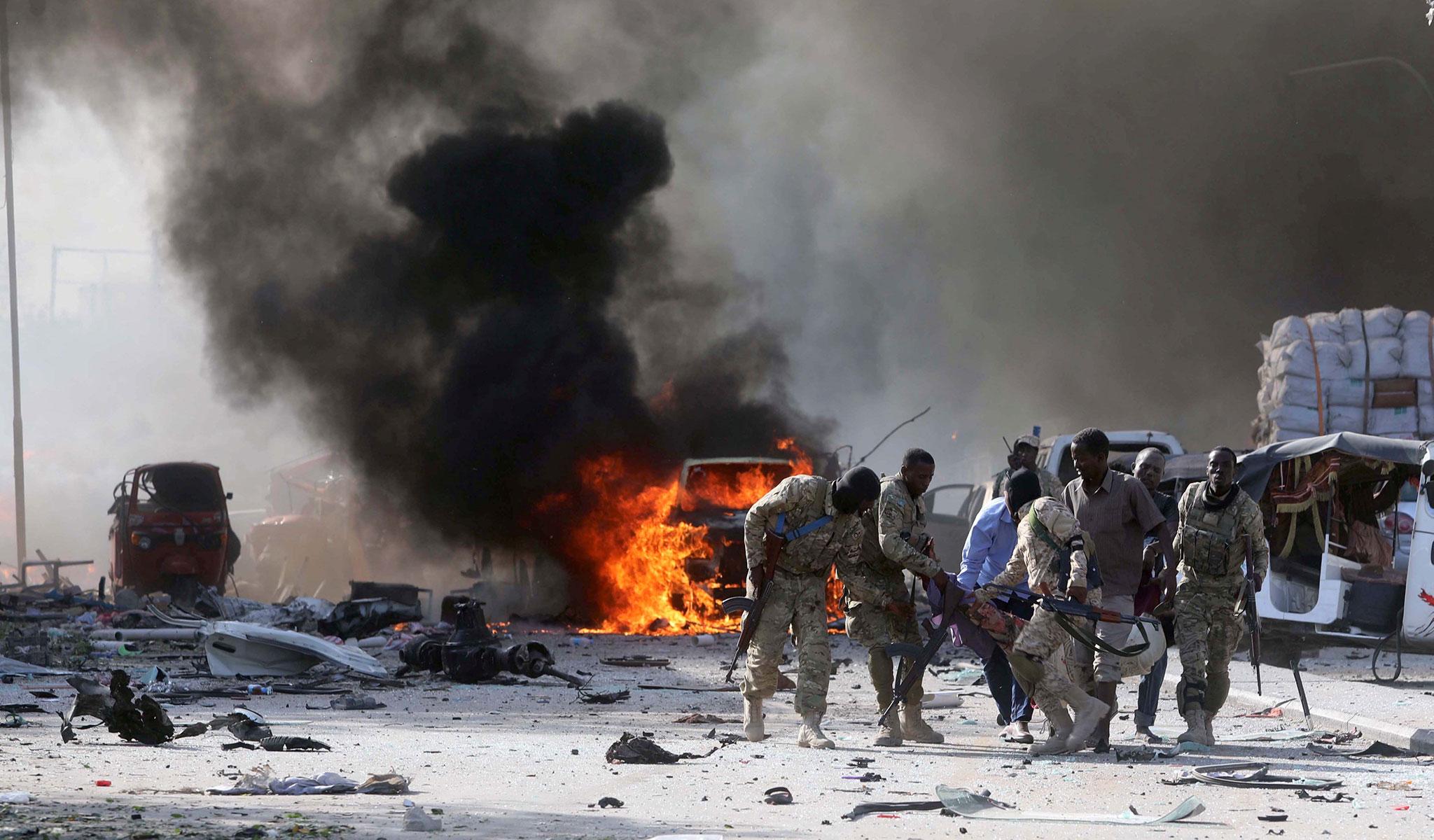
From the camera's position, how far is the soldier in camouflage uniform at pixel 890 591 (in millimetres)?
7215

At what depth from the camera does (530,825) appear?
4977 millimetres

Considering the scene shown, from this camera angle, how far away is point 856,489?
281 inches

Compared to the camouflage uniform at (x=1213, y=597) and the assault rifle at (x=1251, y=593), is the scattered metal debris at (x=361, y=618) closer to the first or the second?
the assault rifle at (x=1251, y=593)

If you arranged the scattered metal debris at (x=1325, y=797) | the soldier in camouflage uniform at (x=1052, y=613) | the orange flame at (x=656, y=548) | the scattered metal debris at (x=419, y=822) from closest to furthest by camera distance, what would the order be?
the scattered metal debris at (x=419, y=822), the scattered metal debris at (x=1325, y=797), the soldier in camouflage uniform at (x=1052, y=613), the orange flame at (x=656, y=548)

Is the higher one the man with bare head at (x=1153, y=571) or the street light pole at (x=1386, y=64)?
the street light pole at (x=1386, y=64)

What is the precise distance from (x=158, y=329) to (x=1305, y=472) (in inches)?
2085

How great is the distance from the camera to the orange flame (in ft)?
48.9

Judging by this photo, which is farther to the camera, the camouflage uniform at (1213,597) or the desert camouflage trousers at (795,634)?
the desert camouflage trousers at (795,634)

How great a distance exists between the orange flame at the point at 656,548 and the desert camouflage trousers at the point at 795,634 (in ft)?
23.0

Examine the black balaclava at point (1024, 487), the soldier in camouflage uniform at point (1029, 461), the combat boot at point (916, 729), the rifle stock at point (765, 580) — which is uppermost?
the soldier in camouflage uniform at point (1029, 461)

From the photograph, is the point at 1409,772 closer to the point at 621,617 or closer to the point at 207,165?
the point at 621,617

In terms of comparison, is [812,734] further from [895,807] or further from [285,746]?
[285,746]

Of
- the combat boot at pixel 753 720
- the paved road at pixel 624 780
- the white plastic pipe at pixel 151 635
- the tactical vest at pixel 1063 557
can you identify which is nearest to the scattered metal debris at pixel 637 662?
the paved road at pixel 624 780

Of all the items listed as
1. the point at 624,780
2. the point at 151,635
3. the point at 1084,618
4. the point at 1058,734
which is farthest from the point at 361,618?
the point at 1084,618
